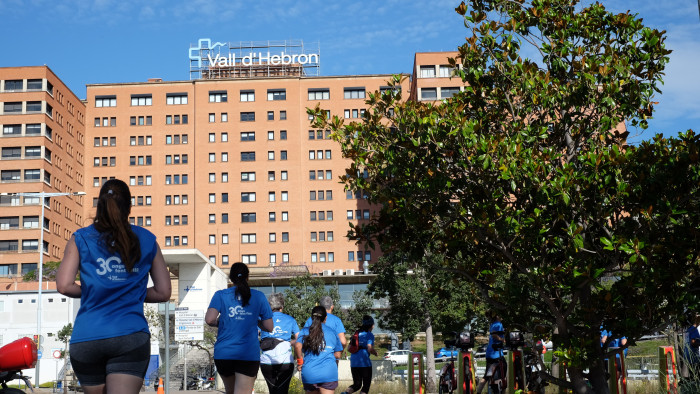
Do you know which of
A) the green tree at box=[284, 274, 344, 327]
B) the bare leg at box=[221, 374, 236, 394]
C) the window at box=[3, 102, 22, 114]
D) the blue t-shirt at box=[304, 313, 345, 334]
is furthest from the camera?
the window at box=[3, 102, 22, 114]

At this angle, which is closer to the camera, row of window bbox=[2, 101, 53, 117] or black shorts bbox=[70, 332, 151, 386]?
black shorts bbox=[70, 332, 151, 386]

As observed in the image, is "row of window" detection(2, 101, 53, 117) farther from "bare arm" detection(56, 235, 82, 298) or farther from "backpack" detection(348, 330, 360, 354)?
"bare arm" detection(56, 235, 82, 298)

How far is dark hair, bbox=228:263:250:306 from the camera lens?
792cm

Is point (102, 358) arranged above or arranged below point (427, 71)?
below

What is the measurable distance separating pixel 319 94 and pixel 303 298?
45.0 meters

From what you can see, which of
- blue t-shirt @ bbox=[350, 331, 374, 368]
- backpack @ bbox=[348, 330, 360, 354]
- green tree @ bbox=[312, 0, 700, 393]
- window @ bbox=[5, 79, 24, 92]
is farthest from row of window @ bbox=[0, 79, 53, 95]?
green tree @ bbox=[312, 0, 700, 393]

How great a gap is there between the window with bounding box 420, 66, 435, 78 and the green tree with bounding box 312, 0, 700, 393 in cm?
8168

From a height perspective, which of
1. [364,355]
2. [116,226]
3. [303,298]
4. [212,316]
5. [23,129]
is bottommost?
[364,355]

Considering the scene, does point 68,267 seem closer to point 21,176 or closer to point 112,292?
point 112,292

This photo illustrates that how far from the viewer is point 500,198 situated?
389 inches

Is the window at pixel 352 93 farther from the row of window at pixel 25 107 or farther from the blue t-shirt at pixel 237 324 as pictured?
the blue t-shirt at pixel 237 324

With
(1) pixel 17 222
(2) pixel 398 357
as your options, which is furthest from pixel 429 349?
(1) pixel 17 222

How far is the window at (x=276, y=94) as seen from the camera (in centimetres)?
9850

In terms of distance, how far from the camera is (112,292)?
4.26m
